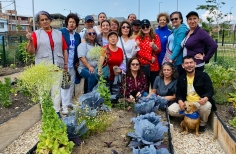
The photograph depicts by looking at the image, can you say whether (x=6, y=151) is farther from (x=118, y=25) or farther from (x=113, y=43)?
(x=118, y=25)

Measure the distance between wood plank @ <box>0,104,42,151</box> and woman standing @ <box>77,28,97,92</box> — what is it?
43.0 inches

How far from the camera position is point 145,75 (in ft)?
15.5

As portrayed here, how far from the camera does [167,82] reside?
4645 millimetres

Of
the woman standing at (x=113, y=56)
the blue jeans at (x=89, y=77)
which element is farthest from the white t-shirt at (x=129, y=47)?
the blue jeans at (x=89, y=77)

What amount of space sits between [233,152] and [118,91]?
7.31 ft

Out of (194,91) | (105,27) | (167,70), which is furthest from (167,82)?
(105,27)

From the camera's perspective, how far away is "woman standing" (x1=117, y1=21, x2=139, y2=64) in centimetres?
471

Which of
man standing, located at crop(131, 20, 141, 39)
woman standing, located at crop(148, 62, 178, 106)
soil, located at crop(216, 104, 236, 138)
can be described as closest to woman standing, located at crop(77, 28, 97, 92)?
man standing, located at crop(131, 20, 141, 39)

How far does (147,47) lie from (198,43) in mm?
953

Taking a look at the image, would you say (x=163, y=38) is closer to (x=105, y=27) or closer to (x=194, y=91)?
(x=105, y=27)

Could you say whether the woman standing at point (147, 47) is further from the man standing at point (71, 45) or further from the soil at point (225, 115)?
the soil at point (225, 115)

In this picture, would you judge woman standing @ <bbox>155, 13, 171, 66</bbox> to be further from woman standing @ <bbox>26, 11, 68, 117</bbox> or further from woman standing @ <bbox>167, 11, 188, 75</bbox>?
woman standing @ <bbox>26, 11, 68, 117</bbox>

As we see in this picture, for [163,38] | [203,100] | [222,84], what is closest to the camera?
[203,100]

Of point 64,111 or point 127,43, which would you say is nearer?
point 127,43
